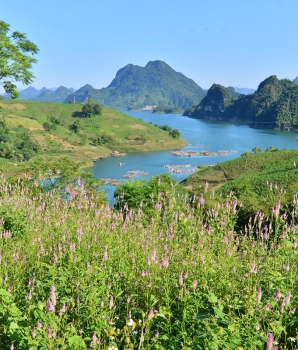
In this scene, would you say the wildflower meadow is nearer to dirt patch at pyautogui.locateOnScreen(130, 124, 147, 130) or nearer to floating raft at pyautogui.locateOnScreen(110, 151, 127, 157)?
floating raft at pyautogui.locateOnScreen(110, 151, 127, 157)

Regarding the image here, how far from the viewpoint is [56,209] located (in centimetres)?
626

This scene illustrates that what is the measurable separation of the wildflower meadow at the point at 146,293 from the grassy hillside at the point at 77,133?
232 ft

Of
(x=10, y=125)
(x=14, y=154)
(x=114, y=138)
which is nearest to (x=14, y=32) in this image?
(x=14, y=154)

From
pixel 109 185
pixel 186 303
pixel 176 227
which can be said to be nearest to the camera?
pixel 186 303

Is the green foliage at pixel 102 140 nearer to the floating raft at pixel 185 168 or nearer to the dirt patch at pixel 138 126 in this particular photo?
the dirt patch at pixel 138 126

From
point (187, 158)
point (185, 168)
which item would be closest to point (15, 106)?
point (187, 158)

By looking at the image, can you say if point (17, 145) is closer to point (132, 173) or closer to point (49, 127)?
point (49, 127)

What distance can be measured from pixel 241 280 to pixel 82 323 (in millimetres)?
1458

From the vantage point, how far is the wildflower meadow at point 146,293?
2.48 meters

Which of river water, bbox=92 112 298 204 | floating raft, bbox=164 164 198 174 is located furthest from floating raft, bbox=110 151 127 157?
floating raft, bbox=164 164 198 174

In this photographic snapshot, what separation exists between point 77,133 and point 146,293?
4126 inches

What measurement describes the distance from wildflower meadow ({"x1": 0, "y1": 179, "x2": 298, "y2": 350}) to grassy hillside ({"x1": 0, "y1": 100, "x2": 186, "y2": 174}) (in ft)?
232

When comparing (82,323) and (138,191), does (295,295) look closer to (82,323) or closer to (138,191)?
(82,323)

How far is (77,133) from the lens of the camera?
105125 millimetres
